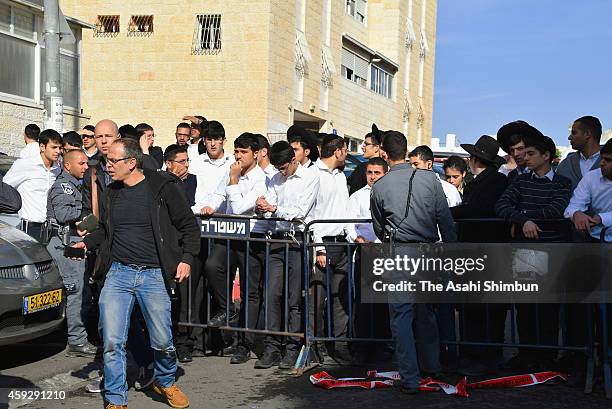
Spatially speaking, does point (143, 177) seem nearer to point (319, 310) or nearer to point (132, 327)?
point (132, 327)

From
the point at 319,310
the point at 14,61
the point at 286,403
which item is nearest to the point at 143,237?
the point at 286,403

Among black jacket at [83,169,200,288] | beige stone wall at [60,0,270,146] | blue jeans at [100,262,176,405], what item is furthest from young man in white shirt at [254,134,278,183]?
beige stone wall at [60,0,270,146]

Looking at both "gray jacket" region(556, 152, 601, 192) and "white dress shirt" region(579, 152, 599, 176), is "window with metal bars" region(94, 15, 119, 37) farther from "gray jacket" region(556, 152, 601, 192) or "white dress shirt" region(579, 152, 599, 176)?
"white dress shirt" region(579, 152, 599, 176)

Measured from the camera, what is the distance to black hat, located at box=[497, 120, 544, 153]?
7609 millimetres

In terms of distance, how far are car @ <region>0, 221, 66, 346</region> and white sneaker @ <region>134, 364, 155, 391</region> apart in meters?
1.25

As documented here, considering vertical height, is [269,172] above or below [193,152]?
below

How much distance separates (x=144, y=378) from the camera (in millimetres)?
7117

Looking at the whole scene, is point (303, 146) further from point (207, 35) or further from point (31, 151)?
point (207, 35)

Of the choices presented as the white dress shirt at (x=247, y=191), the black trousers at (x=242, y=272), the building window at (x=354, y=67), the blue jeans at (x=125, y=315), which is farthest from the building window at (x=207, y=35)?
the blue jeans at (x=125, y=315)

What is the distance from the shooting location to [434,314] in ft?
24.1

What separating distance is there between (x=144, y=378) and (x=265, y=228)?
1892 millimetres

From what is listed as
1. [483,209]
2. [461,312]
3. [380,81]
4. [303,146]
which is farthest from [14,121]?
[380,81]

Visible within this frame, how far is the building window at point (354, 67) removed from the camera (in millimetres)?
40281

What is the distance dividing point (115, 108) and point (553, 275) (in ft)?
88.8
